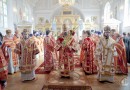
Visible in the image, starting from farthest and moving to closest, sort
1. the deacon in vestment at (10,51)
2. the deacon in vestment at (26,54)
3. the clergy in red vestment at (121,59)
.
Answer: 1. the clergy in red vestment at (121,59)
2. the deacon in vestment at (10,51)
3. the deacon in vestment at (26,54)

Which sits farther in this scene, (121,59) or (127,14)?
(127,14)

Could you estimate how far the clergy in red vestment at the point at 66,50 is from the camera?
503 centimetres

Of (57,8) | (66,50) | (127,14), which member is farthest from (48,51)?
(57,8)

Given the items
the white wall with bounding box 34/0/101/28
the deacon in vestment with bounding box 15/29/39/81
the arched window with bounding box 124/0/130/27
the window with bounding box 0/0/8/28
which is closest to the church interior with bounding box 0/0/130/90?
the deacon in vestment with bounding box 15/29/39/81

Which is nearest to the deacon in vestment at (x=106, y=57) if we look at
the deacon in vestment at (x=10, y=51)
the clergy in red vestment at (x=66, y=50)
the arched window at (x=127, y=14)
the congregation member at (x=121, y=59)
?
the clergy in red vestment at (x=66, y=50)

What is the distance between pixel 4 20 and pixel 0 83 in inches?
392

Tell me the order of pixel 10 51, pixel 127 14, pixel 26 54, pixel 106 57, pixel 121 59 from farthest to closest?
pixel 127 14, pixel 10 51, pixel 121 59, pixel 26 54, pixel 106 57

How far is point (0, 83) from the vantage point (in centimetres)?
254

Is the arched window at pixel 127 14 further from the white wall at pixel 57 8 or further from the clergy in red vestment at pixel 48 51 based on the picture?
the white wall at pixel 57 8

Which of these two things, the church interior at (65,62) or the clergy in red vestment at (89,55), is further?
the clergy in red vestment at (89,55)

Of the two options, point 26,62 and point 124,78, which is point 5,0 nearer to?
point 26,62

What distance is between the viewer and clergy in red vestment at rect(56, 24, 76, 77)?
5031mm

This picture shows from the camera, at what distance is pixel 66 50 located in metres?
5.08

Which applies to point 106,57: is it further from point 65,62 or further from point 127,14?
point 127,14
